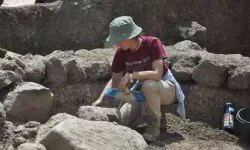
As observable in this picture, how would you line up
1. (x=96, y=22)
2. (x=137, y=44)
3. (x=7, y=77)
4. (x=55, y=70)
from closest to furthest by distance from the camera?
(x=137, y=44), (x=7, y=77), (x=55, y=70), (x=96, y=22)

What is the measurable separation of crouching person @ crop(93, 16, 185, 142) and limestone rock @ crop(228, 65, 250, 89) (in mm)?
772

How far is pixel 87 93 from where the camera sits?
5.00m

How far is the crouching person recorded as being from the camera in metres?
4.02

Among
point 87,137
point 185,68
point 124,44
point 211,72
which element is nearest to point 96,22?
point 185,68

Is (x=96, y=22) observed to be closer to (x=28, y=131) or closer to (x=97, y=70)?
(x=97, y=70)

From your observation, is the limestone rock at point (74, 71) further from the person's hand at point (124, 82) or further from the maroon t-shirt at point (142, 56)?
→ the person's hand at point (124, 82)

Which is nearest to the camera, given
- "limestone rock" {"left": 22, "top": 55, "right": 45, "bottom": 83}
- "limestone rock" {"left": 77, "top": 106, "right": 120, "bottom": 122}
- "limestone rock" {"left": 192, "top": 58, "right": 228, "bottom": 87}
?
"limestone rock" {"left": 77, "top": 106, "right": 120, "bottom": 122}

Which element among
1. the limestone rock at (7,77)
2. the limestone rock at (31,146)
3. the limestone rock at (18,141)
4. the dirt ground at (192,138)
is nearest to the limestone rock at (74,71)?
the limestone rock at (7,77)

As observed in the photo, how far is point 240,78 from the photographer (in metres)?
4.77

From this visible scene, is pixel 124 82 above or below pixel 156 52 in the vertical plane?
below

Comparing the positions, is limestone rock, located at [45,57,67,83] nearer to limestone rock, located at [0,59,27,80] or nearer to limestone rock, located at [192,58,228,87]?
limestone rock, located at [0,59,27,80]

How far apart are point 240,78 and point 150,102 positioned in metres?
1.14

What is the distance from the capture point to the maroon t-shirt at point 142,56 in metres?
4.09

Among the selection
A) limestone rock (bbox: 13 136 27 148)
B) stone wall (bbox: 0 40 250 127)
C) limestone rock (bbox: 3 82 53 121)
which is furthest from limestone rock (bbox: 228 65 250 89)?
limestone rock (bbox: 13 136 27 148)
